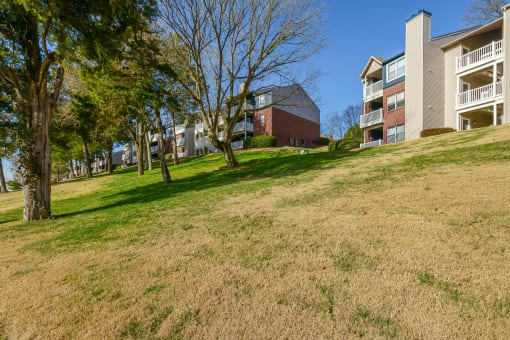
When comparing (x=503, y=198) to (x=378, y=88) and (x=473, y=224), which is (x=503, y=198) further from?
(x=378, y=88)

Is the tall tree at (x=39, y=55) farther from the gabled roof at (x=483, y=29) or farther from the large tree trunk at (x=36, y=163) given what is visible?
the gabled roof at (x=483, y=29)

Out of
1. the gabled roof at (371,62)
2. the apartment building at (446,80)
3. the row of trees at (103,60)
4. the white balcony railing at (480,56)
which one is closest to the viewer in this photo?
the row of trees at (103,60)

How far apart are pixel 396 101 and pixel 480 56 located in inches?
259

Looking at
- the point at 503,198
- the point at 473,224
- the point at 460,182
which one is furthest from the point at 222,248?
the point at 460,182

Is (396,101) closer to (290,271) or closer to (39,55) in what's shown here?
(290,271)

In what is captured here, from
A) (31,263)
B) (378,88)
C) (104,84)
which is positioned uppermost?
(378,88)

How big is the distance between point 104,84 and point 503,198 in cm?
1605

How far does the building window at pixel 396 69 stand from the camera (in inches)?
950

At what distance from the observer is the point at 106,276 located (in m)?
3.91

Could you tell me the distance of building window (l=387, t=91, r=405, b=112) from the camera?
24062 mm

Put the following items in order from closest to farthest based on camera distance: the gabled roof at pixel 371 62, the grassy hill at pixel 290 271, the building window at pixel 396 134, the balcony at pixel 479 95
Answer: the grassy hill at pixel 290 271, the balcony at pixel 479 95, the building window at pixel 396 134, the gabled roof at pixel 371 62

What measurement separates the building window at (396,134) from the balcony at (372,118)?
→ 1644 millimetres

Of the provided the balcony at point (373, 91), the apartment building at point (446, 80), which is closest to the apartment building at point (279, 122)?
the balcony at point (373, 91)

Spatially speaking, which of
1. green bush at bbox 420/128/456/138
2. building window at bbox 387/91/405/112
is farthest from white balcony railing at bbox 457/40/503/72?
green bush at bbox 420/128/456/138
